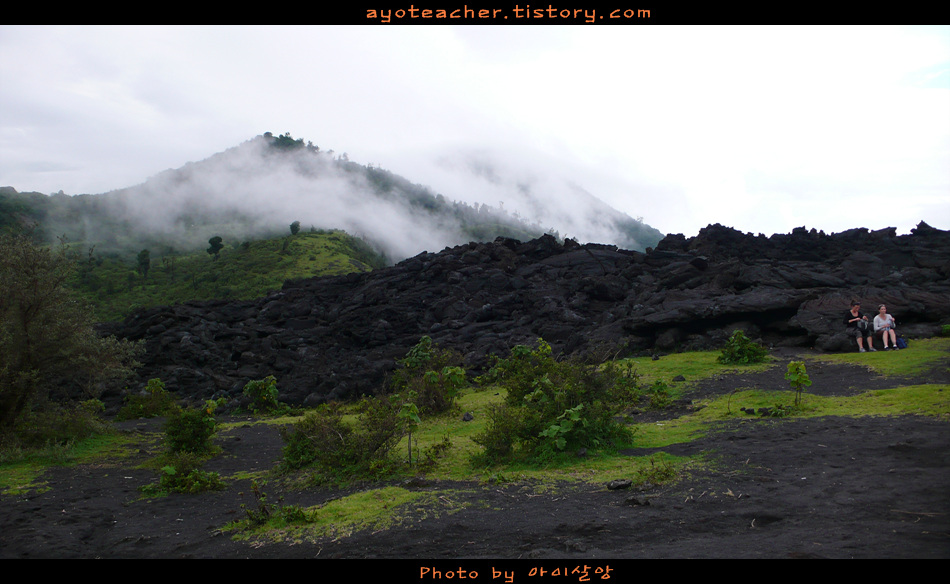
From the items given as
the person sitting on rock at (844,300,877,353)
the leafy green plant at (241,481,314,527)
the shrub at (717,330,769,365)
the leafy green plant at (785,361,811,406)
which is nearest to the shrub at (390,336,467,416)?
the leafy green plant at (241,481,314,527)

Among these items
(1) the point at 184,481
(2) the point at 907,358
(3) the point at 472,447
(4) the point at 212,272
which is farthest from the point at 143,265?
(2) the point at 907,358

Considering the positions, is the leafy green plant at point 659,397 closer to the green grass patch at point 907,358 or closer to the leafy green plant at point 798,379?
the leafy green plant at point 798,379

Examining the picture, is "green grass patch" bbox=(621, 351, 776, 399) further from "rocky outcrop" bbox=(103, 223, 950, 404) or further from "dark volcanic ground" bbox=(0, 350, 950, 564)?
"dark volcanic ground" bbox=(0, 350, 950, 564)

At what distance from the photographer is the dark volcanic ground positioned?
499cm

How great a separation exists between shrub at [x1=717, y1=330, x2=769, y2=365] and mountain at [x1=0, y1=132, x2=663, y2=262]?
7781cm

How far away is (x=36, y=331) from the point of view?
42.9 ft

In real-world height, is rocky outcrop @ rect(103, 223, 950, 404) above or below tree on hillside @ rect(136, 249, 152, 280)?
below

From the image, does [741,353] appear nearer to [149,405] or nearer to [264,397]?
[264,397]

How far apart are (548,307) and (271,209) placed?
3376 inches

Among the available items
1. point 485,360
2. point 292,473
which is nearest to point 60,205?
point 485,360

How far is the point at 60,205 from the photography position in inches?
3684

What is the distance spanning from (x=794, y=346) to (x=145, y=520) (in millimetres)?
18914

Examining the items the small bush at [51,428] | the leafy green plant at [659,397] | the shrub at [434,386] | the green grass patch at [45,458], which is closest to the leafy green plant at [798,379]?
the leafy green plant at [659,397]

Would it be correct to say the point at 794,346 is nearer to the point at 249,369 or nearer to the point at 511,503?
the point at 511,503
